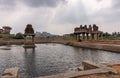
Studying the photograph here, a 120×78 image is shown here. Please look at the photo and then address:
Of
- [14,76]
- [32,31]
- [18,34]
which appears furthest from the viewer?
[18,34]

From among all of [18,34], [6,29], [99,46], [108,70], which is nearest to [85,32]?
[99,46]

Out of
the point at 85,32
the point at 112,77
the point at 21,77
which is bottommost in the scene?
the point at 21,77

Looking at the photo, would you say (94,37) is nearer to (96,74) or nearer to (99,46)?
(99,46)

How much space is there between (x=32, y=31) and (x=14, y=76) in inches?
2417

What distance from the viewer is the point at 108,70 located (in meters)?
10.9

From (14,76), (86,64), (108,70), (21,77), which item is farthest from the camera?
(21,77)

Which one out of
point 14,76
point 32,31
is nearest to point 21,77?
point 14,76

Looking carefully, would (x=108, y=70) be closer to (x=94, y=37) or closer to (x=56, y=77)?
(x=56, y=77)

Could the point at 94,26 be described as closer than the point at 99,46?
No

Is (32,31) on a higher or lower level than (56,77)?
higher

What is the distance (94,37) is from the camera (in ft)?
298

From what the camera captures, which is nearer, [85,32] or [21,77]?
[21,77]

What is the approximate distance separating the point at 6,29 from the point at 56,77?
5763 inches

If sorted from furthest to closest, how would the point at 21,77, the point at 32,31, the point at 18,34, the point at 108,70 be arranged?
the point at 18,34 → the point at 32,31 → the point at 21,77 → the point at 108,70
